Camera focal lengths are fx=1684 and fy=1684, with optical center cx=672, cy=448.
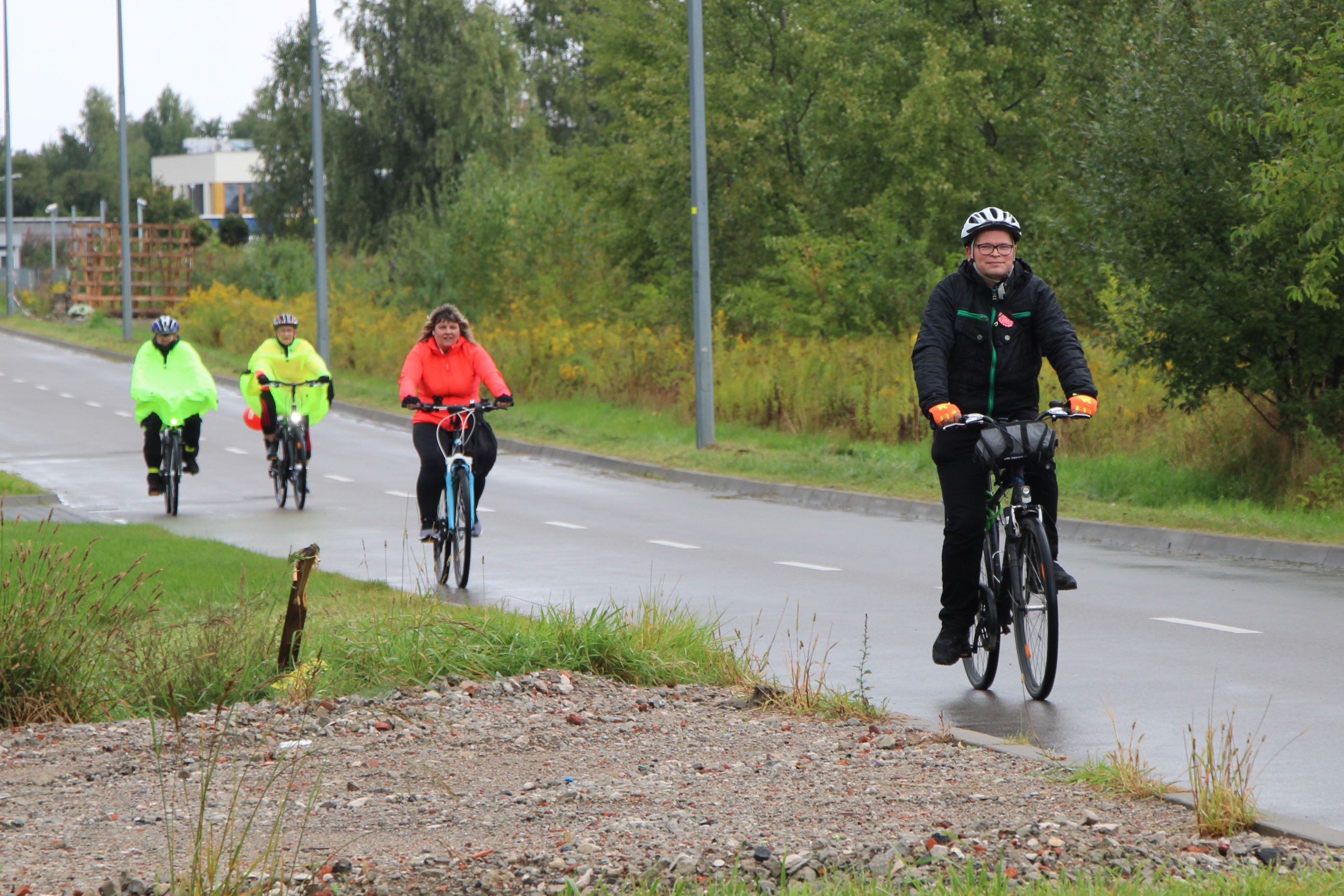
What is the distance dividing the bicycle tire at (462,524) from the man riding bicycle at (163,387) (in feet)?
18.7

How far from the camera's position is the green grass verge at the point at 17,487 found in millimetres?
16891

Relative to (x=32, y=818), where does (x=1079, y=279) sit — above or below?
above

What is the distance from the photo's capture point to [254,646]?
707 cm

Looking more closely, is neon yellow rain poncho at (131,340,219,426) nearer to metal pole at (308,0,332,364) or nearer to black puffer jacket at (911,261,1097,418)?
black puffer jacket at (911,261,1097,418)

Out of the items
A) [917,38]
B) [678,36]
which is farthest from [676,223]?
[917,38]

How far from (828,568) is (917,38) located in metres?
17.6

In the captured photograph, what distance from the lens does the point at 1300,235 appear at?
1412 centimetres

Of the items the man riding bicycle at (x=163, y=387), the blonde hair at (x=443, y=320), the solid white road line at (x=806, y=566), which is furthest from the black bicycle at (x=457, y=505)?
the man riding bicycle at (x=163, y=387)

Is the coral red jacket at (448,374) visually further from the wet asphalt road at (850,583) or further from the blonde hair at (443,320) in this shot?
→ the wet asphalt road at (850,583)

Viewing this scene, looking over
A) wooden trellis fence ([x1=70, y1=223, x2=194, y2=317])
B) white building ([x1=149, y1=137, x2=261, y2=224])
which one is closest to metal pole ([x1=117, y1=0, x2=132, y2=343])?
wooden trellis fence ([x1=70, y1=223, x2=194, y2=317])

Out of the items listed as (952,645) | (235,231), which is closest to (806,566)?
(952,645)

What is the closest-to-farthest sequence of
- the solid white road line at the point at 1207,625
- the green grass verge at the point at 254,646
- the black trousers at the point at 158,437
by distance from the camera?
the green grass verge at the point at 254,646 → the solid white road line at the point at 1207,625 → the black trousers at the point at 158,437

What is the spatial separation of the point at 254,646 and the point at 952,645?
311 centimetres

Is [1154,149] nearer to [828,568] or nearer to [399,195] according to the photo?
[828,568]
